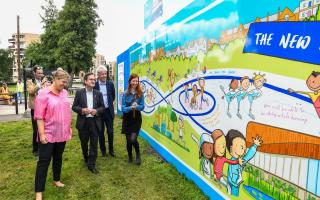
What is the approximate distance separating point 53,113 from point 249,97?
2.55m

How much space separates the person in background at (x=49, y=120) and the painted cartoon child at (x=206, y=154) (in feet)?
6.38

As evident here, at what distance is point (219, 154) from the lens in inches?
158

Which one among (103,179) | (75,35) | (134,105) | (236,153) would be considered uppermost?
(75,35)

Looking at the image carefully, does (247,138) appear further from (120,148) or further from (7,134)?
(7,134)

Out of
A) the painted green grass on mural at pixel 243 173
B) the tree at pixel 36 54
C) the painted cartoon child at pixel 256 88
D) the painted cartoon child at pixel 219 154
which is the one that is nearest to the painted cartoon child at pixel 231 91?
the painted cartoon child at pixel 256 88

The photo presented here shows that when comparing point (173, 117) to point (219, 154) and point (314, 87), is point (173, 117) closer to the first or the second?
point (219, 154)

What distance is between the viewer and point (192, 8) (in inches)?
195

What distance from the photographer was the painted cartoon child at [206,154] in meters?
4.27

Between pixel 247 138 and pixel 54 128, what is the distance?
252 centimetres

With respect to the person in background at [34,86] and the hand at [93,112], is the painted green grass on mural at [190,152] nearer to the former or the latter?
the hand at [93,112]

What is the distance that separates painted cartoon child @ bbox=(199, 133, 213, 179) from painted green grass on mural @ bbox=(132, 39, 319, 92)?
1.01 metres

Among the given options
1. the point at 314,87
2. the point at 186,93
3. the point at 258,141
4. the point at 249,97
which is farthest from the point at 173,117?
the point at 314,87

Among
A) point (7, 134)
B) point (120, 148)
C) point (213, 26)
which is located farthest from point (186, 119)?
point (7, 134)

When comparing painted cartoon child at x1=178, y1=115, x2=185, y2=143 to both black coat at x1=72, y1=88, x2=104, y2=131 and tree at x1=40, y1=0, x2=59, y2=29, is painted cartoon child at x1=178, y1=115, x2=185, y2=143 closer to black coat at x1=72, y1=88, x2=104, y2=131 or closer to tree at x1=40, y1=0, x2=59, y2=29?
black coat at x1=72, y1=88, x2=104, y2=131
